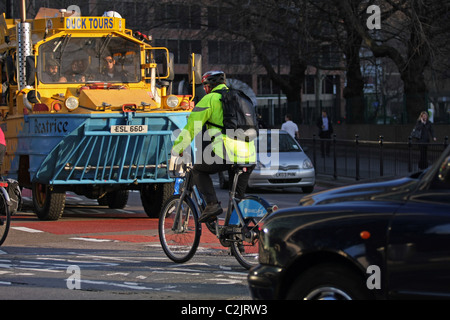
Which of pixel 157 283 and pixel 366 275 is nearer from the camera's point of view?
pixel 366 275

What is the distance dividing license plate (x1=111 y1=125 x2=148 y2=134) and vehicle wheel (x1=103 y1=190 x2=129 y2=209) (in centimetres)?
298

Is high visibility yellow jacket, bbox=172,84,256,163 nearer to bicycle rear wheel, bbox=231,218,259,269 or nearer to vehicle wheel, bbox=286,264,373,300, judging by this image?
bicycle rear wheel, bbox=231,218,259,269

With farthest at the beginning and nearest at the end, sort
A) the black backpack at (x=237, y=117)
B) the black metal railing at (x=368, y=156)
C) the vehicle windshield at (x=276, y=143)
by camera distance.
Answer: the vehicle windshield at (x=276, y=143), the black metal railing at (x=368, y=156), the black backpack at (x=237, y=117)

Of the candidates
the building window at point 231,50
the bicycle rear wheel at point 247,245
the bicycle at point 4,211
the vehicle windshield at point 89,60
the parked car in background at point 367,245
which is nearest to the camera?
the parked car in background at point 367,245

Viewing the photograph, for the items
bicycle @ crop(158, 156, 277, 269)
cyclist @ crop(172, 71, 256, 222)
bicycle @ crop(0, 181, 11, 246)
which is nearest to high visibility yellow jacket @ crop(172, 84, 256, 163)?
cyclist @ crop(172, 71, 256, 222)

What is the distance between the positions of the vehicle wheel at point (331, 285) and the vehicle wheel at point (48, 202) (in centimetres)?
930

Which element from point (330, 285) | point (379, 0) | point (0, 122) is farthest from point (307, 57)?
point (330, 285)

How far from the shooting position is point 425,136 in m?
23.7

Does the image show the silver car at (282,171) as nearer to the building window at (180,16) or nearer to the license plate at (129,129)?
the license plate at (129,129)

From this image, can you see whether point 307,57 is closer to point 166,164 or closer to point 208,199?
point 166,164

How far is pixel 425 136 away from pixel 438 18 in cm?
721

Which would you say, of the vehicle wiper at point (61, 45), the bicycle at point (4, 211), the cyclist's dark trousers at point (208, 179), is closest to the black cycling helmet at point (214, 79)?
the cyclist's dark trousers at point (208, 179)

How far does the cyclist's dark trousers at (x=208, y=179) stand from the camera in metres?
9.15

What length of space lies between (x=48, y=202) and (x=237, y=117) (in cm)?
610
